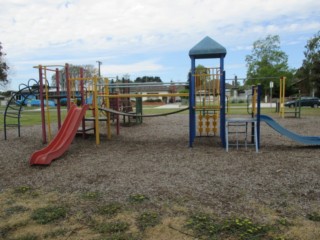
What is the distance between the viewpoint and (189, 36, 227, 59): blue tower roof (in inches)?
279

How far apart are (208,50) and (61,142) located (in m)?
4.06

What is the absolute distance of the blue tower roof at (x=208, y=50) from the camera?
279 inches

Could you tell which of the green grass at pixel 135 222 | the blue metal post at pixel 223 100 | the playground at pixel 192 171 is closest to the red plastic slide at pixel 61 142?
the playground at pixel 192 171

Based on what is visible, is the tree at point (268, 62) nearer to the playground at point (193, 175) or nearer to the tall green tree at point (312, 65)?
the tall green tree at point (312, 65)

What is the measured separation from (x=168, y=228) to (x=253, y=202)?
1.26m

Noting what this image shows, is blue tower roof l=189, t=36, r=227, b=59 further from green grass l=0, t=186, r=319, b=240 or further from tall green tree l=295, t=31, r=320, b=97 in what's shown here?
tall green tree l=295, t=31, r=320, b=97

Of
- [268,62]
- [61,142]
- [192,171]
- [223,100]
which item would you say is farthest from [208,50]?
[268,62]

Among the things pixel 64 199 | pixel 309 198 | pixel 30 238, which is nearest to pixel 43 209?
pixel 64 199

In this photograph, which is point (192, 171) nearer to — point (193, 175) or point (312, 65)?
point (193, 175)

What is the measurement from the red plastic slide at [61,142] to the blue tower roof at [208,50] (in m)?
3.15

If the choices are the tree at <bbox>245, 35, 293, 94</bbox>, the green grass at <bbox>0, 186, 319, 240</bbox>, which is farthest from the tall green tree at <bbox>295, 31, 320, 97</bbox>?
the green grass at <bbox>0, 186, 319, 240</bbox>

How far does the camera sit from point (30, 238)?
2.91 m

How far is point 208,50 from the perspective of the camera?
7.11m

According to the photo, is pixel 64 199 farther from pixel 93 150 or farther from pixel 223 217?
pixel 93 150
